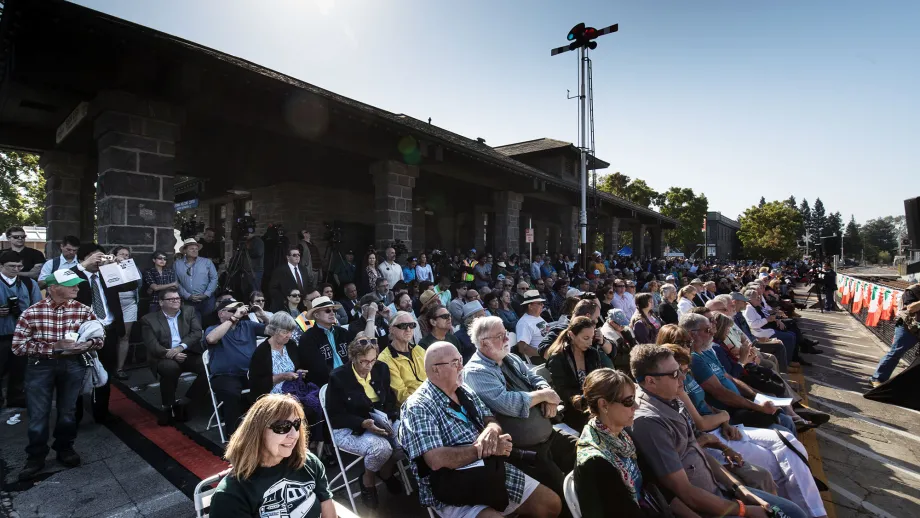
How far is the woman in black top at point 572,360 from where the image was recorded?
3680 millimetres

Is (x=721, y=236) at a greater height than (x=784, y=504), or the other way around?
(x=721, y=236)

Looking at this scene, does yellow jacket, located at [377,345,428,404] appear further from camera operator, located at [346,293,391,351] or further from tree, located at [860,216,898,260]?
tree, located at [860,216,898,260]

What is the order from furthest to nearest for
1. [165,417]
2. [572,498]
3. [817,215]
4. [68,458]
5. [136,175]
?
[817,215], [136,175], [165,417], [68,458], [572,498]

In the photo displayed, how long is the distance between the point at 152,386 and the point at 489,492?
492 cm

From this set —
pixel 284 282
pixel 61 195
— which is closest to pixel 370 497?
pixel 284 282

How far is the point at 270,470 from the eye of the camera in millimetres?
1849

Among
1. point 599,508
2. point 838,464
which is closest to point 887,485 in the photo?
point 838,464

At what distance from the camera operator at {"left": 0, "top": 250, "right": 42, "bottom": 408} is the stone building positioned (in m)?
1.18

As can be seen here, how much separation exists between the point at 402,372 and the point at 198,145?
26.3ft

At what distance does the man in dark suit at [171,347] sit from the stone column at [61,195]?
20.1ft

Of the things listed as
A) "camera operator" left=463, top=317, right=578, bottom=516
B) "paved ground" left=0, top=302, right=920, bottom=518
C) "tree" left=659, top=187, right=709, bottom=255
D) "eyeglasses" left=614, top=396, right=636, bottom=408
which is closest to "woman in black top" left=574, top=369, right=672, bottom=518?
"eyeglasses" left=614, top=396, right=636, bottom=408

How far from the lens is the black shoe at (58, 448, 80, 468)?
11.4ft

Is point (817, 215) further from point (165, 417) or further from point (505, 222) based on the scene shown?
point (165, 417)

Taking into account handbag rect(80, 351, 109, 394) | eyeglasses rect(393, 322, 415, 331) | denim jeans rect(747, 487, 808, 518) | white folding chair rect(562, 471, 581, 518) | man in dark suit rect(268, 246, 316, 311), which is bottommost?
denim jeans rect(747, 487, 808, 518)
